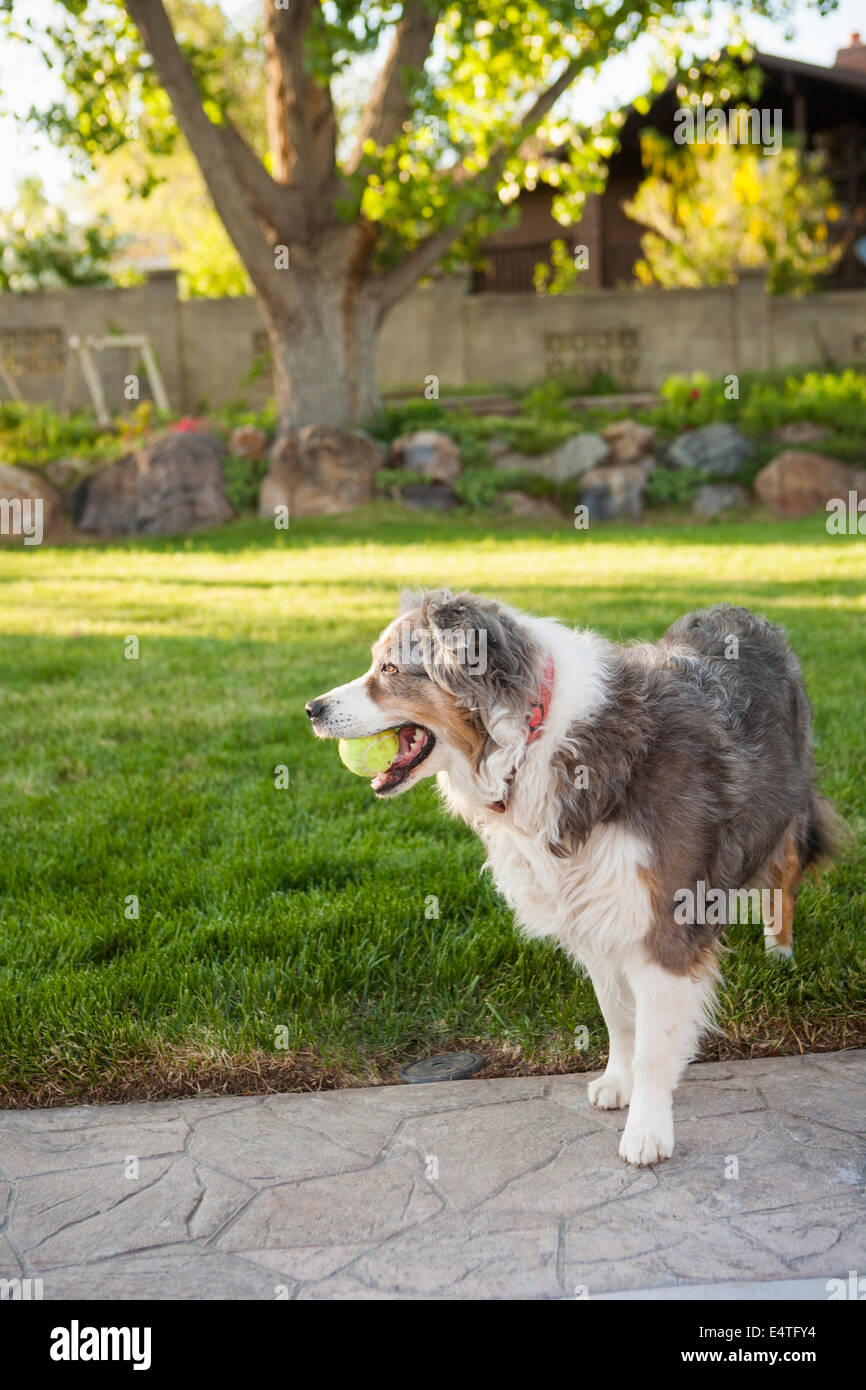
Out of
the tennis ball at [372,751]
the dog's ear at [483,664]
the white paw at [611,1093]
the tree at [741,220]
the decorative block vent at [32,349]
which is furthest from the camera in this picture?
the tree at [741,220]

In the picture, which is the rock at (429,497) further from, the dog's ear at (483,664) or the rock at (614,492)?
the dog's ear at (483,664)

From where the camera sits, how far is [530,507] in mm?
16016

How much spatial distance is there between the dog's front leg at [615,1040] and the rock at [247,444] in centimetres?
1382

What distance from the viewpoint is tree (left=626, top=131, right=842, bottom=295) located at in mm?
22906

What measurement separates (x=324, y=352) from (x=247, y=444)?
1.59m

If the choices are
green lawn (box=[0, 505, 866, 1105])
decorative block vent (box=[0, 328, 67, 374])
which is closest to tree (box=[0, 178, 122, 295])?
decorative block vent (box=[0, 328, 67, 374])

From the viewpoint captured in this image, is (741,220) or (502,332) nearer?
(502,332)

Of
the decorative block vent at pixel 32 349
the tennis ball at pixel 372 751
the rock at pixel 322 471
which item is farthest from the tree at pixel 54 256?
the tennis ball at pixel 372 751

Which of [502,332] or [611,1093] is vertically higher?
[502,332]

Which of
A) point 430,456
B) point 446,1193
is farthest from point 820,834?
point 430,456

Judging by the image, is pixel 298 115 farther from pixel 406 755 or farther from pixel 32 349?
pixel 406 755

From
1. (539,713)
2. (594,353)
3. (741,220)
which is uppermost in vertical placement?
(741,220)

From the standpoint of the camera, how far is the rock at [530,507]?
15928mm
